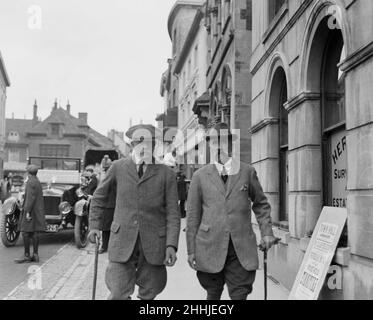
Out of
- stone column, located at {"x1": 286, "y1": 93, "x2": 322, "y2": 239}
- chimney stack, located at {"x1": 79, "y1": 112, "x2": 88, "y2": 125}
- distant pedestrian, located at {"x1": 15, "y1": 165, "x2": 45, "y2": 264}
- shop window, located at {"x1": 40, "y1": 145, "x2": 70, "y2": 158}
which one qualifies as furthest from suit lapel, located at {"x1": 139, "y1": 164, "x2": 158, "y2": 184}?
chimney stack, located at {"x1": 79, "y1": 112, "x2": 88, "y2": 125}

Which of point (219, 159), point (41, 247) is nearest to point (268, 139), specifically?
point (219, 159)

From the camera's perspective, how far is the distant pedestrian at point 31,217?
27.5 feet

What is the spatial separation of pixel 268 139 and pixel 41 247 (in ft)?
19.1

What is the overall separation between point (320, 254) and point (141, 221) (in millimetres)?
2056

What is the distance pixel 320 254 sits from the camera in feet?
16.0

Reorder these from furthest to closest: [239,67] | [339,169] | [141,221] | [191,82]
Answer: [191,82] < [239,67] < [339,169] < [141,221]

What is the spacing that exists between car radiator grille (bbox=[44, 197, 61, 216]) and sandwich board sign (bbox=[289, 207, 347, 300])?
7401 millimetres

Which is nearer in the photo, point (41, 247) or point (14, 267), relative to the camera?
point (14, 267)

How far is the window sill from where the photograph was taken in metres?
7.00

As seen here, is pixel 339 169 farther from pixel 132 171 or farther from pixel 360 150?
pixel 132 171

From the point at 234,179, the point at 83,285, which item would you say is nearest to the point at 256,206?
the point at 234,179

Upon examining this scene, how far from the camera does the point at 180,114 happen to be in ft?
115

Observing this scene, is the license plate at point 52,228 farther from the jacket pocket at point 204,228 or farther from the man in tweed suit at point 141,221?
the jacket pocket at point 204,228
